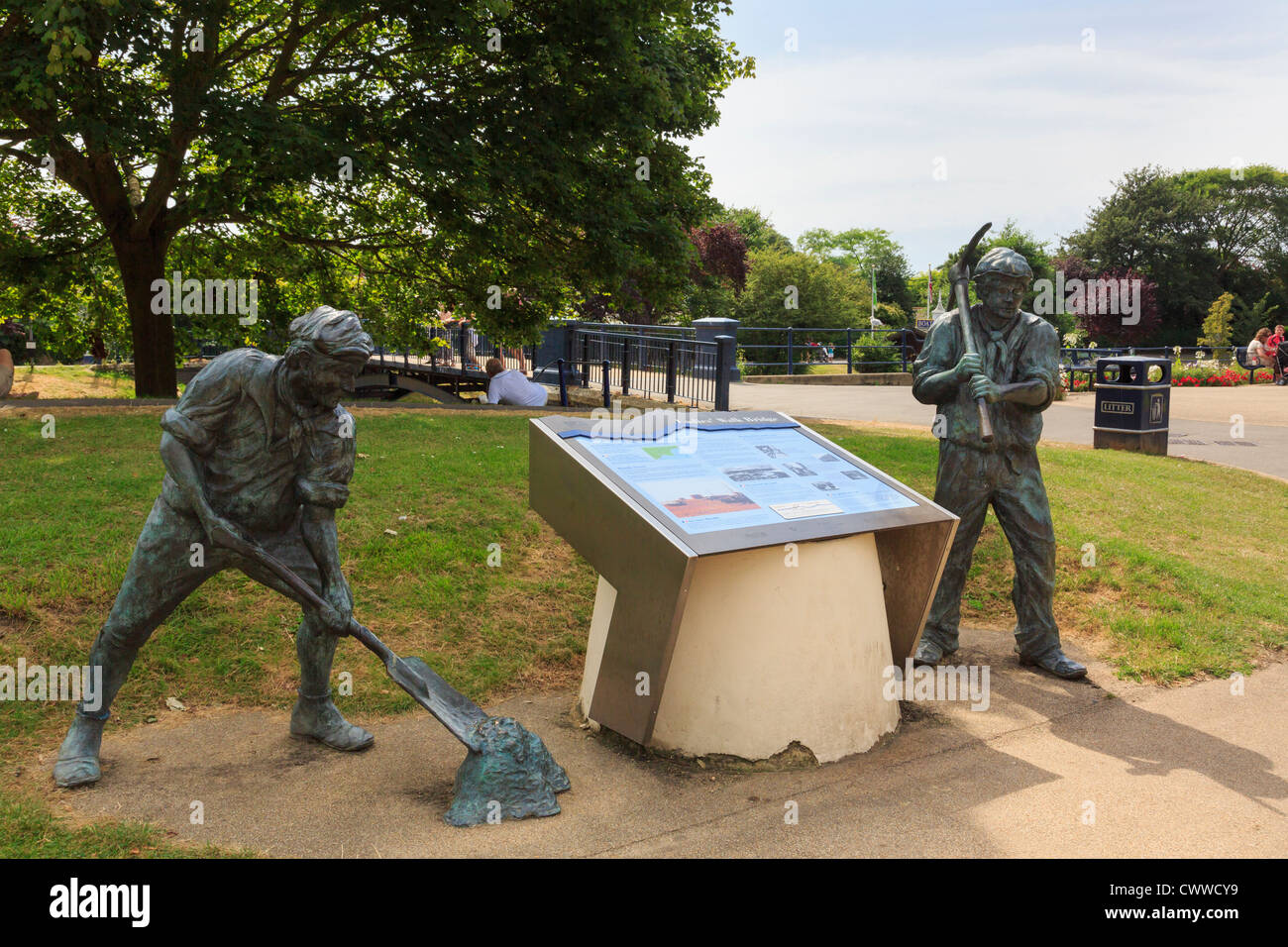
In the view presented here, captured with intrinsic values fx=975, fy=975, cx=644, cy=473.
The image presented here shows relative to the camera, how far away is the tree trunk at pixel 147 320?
42.1 ft

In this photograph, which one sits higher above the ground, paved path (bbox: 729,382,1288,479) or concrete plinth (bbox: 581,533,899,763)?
paved path (bbox: 729,382,1288,479)

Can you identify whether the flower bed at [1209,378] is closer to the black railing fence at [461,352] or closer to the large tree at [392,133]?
the black railing fence at [461,352]

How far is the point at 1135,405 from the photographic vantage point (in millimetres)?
12117

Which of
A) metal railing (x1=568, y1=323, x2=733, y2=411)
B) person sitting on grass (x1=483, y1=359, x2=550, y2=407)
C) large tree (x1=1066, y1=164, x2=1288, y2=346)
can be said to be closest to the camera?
person sitting on grass (x1=483, y1=359, x2=550, y2=407)

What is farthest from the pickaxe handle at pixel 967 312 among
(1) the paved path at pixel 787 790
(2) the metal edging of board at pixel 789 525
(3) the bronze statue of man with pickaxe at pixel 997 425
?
(1) the paved path at pixel 787 790

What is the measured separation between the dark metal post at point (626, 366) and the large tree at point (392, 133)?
2131 mm

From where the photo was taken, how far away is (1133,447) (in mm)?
12180

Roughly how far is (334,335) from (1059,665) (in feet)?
14.6

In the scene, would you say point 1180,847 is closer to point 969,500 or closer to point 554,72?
point 969,500

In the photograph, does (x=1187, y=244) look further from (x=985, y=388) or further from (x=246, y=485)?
(x=246, y=485)

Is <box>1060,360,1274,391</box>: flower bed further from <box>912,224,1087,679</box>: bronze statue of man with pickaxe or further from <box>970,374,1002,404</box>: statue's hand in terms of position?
<box>970,374,1002,404</box>: statue's hand

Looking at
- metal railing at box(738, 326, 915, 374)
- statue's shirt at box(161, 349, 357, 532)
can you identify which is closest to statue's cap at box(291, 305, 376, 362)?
statue's shirt at box(161, 349, 357, 532)

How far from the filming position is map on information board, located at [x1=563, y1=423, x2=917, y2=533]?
4.41m

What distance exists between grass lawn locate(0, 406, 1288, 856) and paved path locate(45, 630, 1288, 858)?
0.31m
